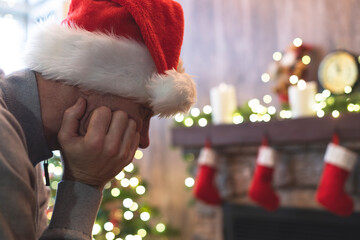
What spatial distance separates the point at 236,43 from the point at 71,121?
227 centimetres

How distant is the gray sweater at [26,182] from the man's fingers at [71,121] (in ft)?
0.14

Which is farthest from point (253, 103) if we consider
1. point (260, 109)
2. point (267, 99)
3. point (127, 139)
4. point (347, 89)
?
point (127, 139)

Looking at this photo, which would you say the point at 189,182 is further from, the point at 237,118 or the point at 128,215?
the point at 237,118

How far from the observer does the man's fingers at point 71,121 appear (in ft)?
2.50

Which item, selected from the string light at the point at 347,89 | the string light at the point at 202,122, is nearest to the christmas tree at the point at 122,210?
the string light at the point at 202,122

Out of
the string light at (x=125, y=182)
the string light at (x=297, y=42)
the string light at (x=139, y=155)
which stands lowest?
the string light at (x=125, y=182)

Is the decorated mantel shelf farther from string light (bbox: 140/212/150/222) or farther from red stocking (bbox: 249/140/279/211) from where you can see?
string light (bbox: 140/212/150/222)

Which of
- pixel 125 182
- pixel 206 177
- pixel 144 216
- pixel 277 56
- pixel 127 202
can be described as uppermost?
pixel 277 56

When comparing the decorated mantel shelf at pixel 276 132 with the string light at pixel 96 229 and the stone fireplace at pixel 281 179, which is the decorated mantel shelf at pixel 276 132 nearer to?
the stone fireplace at pixel 281 179

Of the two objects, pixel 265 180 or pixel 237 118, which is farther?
pixel 237 118

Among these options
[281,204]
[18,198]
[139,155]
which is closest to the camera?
[18,198]

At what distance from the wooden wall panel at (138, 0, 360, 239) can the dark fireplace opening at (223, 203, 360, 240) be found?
2.15ft

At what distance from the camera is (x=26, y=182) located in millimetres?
632

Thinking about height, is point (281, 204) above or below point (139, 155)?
below
